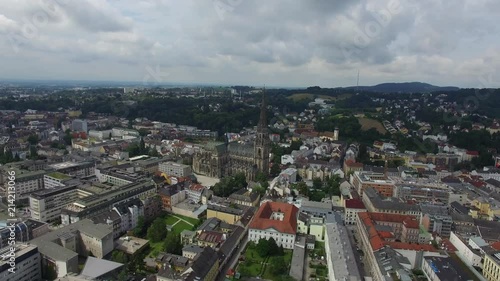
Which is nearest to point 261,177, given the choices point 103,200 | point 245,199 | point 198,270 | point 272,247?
point 245,199

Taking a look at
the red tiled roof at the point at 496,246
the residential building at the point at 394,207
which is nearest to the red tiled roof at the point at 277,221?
the residential building at the point at 394,207

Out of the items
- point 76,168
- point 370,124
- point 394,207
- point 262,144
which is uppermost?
point 262,144

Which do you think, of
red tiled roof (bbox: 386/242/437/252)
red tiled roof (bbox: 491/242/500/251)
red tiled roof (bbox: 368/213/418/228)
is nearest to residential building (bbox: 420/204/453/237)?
red tiled roof (bbox: 368/213/418/228)

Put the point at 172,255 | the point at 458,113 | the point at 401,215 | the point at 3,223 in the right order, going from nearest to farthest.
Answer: the point at 172,255 → the point at 3,223 → the point at 401,215 → the point at 458,113

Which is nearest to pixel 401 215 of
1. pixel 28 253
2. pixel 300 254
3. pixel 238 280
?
pixel 300 254

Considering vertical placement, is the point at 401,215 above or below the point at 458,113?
below

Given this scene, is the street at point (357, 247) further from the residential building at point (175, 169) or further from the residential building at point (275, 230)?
the residential building at point (175, 169)

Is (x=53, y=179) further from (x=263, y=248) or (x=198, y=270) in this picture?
(x=263, y=248)

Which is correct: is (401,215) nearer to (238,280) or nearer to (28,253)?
(238,280)
